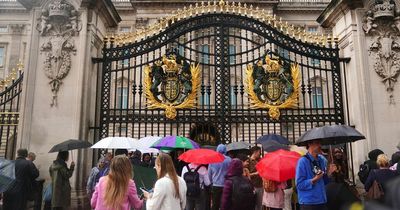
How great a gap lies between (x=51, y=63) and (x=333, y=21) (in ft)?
25.8

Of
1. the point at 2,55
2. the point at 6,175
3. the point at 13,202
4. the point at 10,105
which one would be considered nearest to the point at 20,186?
the point at 13,202

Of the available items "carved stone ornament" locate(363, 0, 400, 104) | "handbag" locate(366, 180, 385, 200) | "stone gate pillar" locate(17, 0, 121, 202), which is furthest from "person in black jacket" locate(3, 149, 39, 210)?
"carved stone ornament" locate(363, 0, 400, 104)

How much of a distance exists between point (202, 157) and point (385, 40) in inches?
237

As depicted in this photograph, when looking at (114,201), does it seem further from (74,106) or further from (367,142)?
(367,142)

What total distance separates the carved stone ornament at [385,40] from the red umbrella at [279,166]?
5.05m

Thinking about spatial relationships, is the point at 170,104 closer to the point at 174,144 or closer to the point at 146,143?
the point at 146,143

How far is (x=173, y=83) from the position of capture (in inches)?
391

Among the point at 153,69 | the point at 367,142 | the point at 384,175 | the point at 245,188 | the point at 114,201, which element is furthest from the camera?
the point at 153,69

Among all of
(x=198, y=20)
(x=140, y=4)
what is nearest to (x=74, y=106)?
(x=198, y=20)

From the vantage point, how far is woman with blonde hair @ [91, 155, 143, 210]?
154 inches

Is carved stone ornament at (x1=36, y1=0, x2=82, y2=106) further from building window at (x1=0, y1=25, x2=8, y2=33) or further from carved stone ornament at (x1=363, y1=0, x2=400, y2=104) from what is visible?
building window at (x1=0, y1=25, x2=8, y2=33)

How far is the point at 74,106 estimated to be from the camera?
9133mm

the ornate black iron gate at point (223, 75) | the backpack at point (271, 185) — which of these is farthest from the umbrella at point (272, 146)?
the backpack at point (271, 185)

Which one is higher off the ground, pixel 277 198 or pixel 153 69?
pixel 153 69
